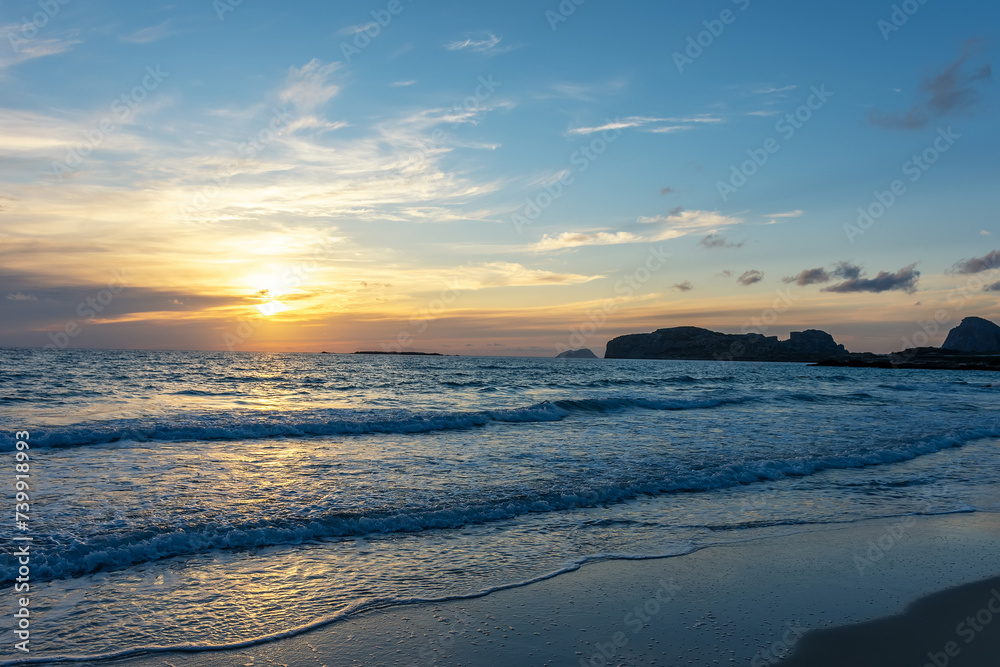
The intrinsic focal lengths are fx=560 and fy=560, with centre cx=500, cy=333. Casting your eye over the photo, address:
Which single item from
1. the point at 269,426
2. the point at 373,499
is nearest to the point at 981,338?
the point at 269,426

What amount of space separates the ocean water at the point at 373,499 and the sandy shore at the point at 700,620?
1.49 ft

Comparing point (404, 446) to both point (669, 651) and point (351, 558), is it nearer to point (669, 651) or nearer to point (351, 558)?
point (351, 558)

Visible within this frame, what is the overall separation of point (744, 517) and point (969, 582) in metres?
3.52

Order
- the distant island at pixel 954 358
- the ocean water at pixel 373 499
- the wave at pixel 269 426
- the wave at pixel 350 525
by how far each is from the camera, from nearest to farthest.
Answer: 1. the ocean water at pixel 373 499
2. the wave at pixel 350 525
3. the wave at pixel 269 426
4. the distant island at pixel 954 358

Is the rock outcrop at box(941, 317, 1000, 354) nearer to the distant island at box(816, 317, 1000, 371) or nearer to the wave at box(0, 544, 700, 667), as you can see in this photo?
the distant island at box(816, 317, 1000, 371)

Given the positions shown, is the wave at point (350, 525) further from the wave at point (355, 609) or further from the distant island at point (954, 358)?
the distant island at point (954, 358)

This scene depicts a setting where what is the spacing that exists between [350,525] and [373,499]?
1.52 m

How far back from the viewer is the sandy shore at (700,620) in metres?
5.41

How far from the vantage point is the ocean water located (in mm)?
6727

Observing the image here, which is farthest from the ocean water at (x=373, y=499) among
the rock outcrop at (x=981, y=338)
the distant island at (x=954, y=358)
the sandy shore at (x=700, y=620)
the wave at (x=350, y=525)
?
the rock outcrop at (x=981, y=338)

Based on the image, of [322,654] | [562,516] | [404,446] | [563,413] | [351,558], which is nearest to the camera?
[322,654]

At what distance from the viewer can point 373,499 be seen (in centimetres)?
1103

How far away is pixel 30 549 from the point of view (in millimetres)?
7848

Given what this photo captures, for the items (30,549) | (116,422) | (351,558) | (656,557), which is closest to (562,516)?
(656,557)
